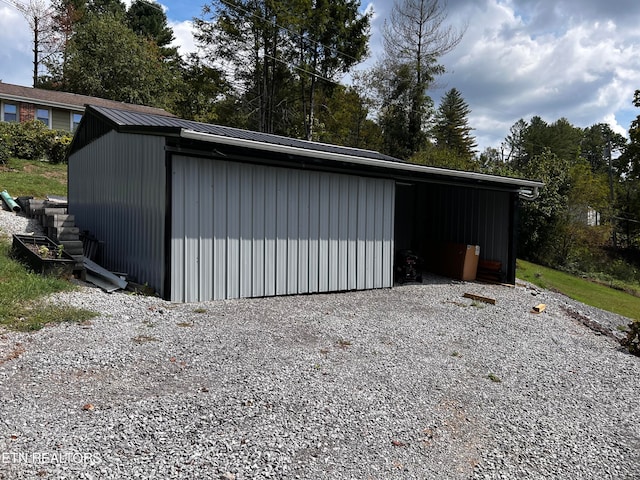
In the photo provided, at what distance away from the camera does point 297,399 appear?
9.86 feet

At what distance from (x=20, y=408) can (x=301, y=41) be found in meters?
19.0

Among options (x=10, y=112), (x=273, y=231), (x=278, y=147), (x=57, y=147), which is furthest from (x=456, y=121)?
(x=278, y=147)

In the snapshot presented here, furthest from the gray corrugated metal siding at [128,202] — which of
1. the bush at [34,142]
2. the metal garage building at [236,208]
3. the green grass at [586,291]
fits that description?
the green grass at [586,291]

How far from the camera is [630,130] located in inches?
986

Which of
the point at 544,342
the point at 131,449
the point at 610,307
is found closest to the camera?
the point at 131,449

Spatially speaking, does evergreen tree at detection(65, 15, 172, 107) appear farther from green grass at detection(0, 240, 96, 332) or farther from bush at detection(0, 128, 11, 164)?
green grass at detection(0, 240, 96, 332)

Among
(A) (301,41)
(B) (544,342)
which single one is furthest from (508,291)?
(A) (301,41)

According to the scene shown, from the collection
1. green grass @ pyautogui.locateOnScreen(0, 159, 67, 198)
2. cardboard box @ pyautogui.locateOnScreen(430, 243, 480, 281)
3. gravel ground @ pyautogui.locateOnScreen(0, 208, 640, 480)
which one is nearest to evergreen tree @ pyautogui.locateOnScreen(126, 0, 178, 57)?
green grass @ pyautogui.locateOnScreen(0, 159, 67, 198)

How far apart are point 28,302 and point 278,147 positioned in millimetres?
3300

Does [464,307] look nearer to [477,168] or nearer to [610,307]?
[610,307]

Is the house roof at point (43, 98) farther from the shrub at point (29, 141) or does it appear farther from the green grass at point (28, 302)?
the green grass at point (28, 302)

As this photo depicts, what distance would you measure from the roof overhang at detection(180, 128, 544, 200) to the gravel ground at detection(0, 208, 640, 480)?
2049mm

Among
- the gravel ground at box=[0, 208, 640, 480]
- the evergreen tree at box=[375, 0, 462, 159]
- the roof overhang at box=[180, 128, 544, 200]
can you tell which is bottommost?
the gravel ground at box=[0, 208, 640, 480]

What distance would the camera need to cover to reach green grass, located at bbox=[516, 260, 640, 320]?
10203 mm
